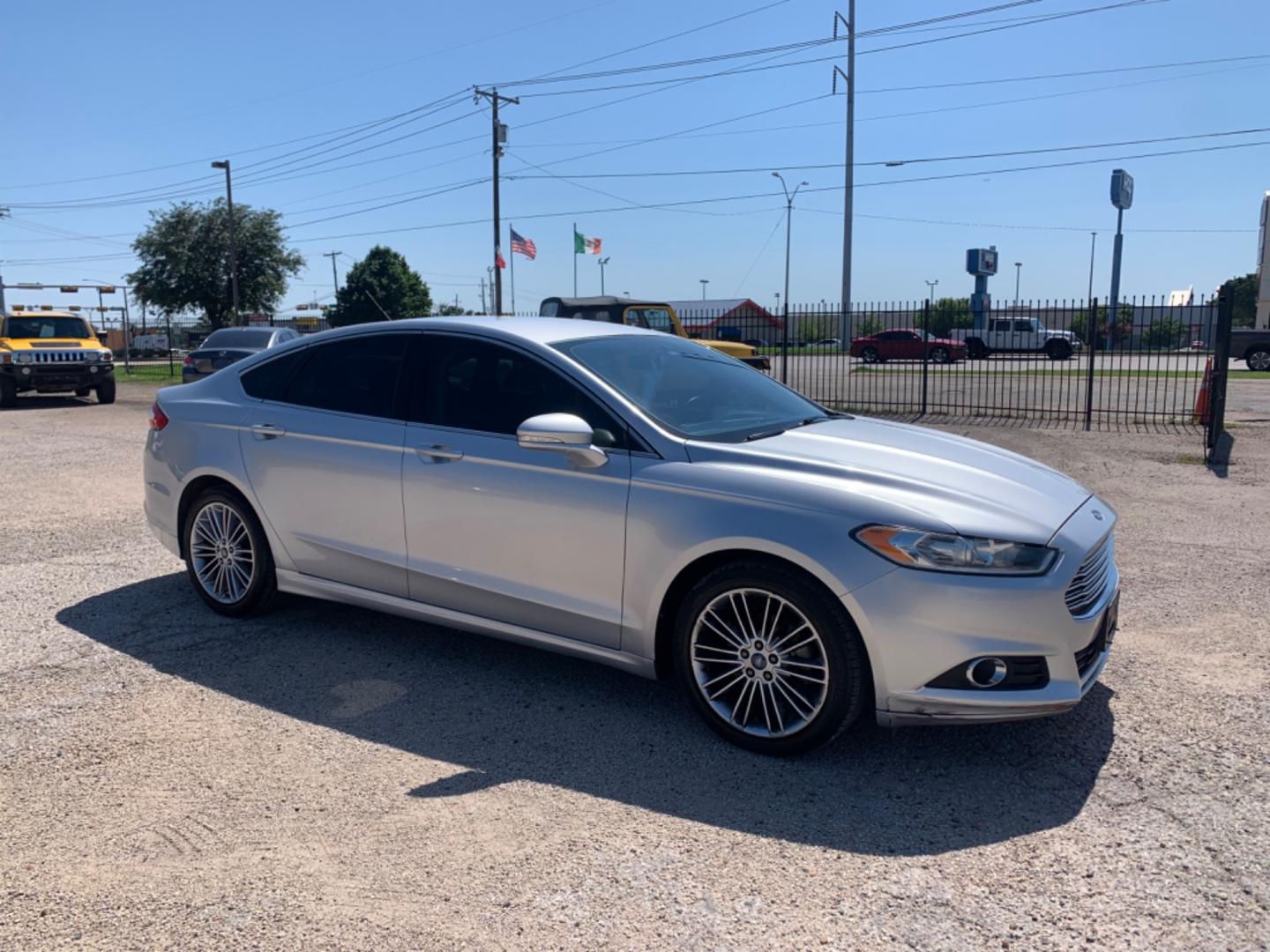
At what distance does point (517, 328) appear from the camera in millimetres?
4543

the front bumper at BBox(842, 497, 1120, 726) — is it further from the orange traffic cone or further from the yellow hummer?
the yellow hummer

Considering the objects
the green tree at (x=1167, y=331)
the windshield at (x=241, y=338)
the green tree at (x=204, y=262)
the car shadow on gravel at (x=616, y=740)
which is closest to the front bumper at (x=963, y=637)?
the car shadow on gravel at (x=616, y=740)

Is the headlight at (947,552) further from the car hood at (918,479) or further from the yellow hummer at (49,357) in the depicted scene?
the yellow hummer at (49,357)

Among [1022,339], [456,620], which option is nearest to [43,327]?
[456,620]

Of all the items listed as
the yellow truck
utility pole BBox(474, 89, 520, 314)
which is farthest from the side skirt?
utility pole BBox(474, 89, 520, 314)

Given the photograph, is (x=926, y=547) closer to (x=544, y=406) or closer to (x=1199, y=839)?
(x=1199, y=839)

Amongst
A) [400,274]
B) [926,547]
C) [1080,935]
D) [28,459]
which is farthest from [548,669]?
[400,274]

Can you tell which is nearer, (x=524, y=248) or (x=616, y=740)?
(x=616, y=740)

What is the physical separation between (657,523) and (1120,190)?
57.7 metres

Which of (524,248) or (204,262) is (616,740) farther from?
(204,262)

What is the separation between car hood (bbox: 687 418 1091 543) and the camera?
347cm

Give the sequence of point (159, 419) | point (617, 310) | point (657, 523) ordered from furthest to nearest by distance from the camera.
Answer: point (617, 310) < point (159, 419) < point (657, 523)

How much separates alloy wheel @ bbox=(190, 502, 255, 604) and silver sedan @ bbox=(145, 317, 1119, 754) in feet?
0.05

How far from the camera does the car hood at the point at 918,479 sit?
3471mm
